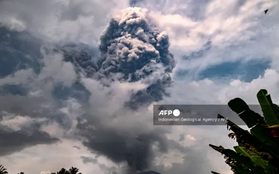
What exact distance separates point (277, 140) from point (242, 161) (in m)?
1.46

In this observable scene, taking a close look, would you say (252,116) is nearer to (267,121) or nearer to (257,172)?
(267,121)

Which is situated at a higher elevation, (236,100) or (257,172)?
(236,100)

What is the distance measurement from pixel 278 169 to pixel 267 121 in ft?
4.03

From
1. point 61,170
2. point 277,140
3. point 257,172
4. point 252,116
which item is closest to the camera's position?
point 277,140

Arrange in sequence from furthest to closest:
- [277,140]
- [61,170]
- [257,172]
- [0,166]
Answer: [61,170], [0,166], [257,172], [277,140]

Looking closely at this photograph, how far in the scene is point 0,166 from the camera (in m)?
41.8

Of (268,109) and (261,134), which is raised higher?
(268,109)

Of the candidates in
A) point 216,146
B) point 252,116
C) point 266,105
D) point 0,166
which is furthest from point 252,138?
point 0,166

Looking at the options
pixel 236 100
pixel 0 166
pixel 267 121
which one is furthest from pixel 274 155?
pixel 0 166

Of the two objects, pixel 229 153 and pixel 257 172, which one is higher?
pixel 229 153

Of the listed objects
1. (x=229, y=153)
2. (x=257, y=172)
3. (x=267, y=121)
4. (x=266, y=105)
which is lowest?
(x=257, y=172)

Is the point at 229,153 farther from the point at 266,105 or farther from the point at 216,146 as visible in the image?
the point at 266,105

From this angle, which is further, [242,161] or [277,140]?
[242,161]

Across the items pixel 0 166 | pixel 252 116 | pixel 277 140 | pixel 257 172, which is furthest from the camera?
pixel 0 166
